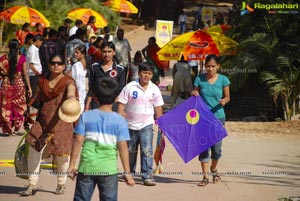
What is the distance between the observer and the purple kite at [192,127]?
889cm

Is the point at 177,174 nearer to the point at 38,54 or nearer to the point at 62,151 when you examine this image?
the point at 62,151

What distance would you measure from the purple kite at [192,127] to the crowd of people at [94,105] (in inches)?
4.2

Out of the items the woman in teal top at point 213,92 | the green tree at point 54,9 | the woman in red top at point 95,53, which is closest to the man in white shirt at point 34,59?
the woman in red top at point 95,53

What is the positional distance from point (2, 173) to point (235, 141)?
451 cm

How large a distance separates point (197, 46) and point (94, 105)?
204 inches

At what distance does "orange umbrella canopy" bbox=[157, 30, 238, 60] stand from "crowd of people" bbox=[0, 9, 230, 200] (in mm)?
771

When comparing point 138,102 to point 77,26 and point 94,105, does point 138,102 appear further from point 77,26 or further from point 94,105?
point 77,26

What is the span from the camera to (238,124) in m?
13.9

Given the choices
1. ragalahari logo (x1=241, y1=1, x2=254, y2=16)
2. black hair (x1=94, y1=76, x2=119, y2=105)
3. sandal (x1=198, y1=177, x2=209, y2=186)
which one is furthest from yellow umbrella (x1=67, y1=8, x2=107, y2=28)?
black hair (x1=94, y1=76, x2=119, y2=105)

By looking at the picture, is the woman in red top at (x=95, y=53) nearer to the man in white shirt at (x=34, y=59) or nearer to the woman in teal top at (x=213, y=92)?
the man in white shirt at (x=34, y=59)

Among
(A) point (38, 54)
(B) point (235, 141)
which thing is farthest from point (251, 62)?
(A) point (38, 54)

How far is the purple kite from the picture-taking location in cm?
889

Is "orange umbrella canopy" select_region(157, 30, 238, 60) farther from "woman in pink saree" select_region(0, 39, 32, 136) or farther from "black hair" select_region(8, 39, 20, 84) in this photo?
"black hair" select_region(8, 39, 20, 84)

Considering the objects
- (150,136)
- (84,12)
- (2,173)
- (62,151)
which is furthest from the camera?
(84,12)
